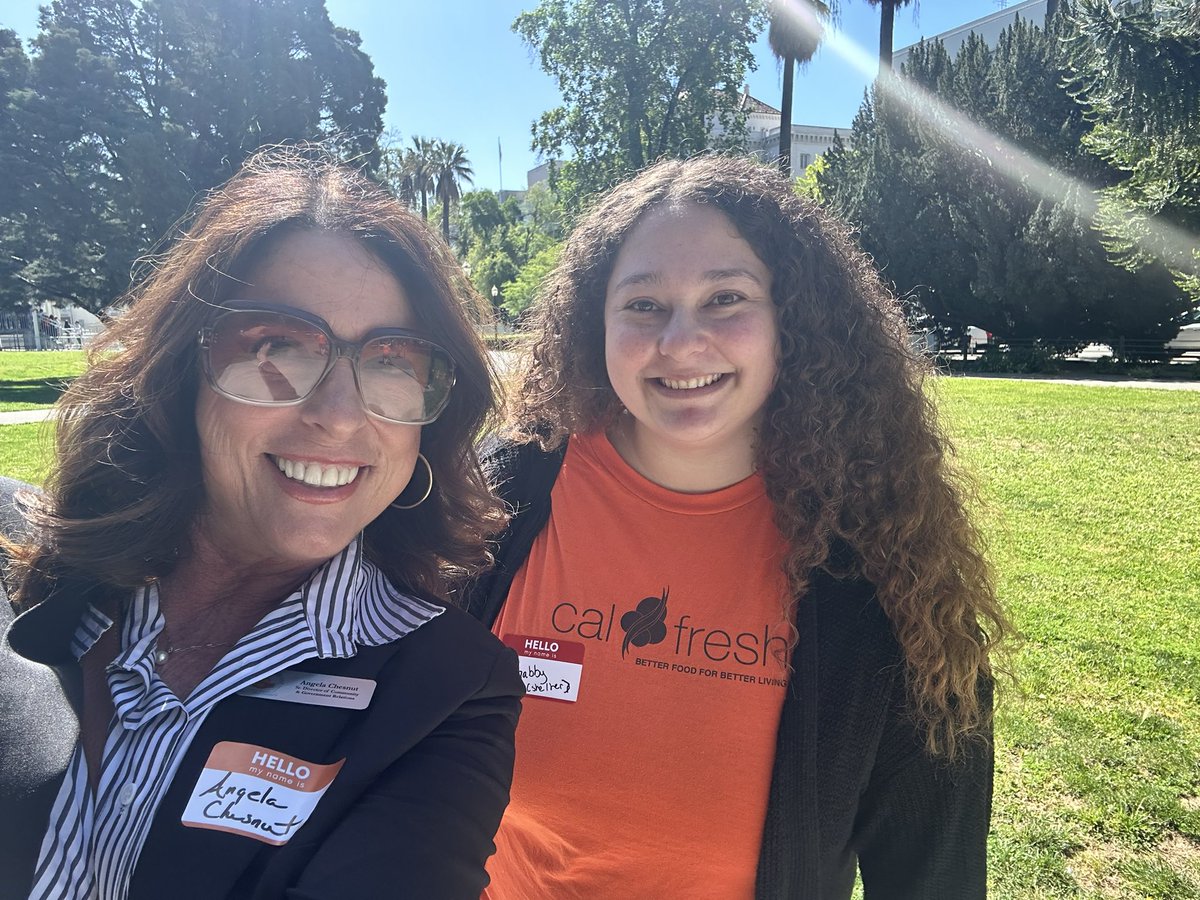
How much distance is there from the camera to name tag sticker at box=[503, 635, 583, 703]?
6.70 feet

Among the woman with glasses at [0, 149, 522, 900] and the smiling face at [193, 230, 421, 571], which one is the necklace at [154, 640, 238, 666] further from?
the smiling face at [193, 230, 421, 571]

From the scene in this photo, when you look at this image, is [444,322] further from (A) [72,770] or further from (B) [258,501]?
(A) [72,770]

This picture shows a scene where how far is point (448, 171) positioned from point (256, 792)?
256ft

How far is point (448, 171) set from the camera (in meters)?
73.1

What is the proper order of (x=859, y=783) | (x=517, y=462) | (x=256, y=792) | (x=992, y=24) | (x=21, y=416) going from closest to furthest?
1. (x=256, y=792)
2. (x=859, y=783)
3. (x=517, y=462)
4. (x=21, y=416)
5. (x=992, y=24)

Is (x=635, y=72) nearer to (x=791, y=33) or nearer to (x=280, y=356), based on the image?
(x=791, y=33)

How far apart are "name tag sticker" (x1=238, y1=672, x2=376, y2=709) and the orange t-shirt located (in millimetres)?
648

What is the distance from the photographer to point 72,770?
4.57ft

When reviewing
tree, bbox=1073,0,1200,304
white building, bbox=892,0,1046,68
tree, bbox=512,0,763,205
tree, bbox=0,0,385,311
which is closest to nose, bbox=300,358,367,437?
tree, bbox=1073,0,1200,304

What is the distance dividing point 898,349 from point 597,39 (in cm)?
3447

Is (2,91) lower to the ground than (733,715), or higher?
higher

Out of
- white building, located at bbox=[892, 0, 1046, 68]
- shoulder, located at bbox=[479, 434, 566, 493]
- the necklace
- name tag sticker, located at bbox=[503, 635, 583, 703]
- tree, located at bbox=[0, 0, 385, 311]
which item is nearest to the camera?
the necklace

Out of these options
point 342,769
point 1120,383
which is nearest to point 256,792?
point 342,769

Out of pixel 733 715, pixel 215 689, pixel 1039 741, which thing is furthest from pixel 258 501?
pixel 1039 741
